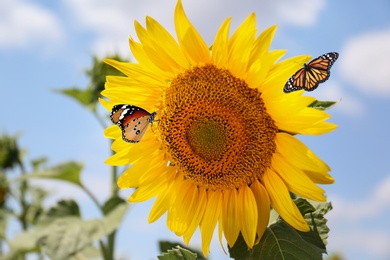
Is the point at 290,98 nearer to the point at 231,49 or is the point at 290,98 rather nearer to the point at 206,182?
the point at 231,49

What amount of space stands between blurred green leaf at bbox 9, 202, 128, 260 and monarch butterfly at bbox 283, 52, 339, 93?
1956mm

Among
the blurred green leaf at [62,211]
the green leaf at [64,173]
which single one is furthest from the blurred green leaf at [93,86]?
the blurred green leaf at [62,211]

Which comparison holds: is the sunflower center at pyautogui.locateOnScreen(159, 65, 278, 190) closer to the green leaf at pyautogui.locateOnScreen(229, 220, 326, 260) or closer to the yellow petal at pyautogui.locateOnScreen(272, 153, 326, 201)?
the yellow petal at pyautogui.locateOnScreen(272, 153, 326, 201)

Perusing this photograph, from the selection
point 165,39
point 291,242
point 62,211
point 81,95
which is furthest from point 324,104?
point 81,95

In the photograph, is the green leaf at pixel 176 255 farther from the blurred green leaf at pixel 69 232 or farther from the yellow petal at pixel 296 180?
the blurred green leaf at pixel 69 232

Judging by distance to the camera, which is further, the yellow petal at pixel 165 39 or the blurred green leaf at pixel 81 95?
the blurred green leaf at pixel 81 95

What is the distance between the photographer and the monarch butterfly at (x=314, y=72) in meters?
1.92

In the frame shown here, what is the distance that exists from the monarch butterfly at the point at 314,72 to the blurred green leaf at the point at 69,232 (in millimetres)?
1956

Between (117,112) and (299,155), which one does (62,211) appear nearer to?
(117,112)

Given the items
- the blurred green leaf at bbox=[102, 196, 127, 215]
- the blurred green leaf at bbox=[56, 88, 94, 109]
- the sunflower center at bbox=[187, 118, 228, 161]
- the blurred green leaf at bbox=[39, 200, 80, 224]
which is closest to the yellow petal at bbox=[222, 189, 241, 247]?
the sunflower center at bbox=[187, 118, 228, 161]

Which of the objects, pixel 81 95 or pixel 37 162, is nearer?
pixel 81 95

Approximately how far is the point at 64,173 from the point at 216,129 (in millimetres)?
2251

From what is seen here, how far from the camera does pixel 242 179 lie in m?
2.21

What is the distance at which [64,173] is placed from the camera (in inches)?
167
